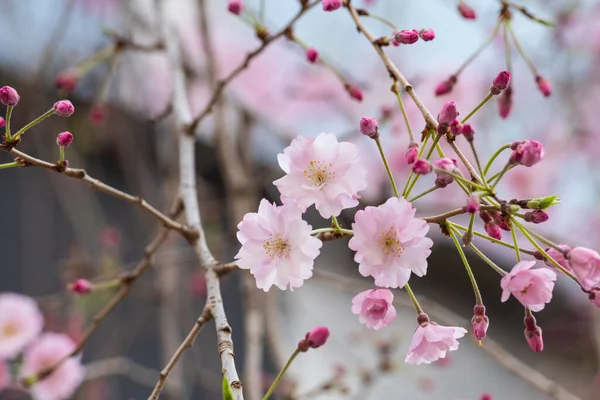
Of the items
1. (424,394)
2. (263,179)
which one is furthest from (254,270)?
(424,394)

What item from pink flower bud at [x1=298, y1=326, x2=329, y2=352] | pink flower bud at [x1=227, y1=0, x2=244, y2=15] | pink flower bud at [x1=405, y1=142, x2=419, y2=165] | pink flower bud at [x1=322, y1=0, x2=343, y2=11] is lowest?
pink flower bud at [x1=298, y1=326, x2=329, y2=352]

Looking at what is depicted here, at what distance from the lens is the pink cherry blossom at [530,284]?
18.1 inches

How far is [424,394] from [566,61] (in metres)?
1.34

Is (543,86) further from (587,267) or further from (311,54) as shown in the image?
(587,267)

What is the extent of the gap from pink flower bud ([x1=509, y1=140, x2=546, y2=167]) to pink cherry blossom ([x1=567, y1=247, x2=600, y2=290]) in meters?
0.07

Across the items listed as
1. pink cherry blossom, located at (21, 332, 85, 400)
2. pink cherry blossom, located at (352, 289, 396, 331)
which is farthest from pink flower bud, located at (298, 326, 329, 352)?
pink cherry blossom, located at (21, 332, 85, 400)

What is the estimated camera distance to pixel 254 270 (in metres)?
0.50

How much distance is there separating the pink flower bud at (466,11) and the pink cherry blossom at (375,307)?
46 centimetres

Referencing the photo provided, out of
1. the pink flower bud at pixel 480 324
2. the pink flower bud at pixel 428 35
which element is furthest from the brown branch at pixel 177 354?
the pink flower bud at pixel 428 35

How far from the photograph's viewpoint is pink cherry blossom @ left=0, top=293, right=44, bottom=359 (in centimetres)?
125

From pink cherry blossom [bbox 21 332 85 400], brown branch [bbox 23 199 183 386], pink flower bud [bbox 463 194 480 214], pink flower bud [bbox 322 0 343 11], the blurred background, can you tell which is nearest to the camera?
pink flower bud [bbox 463 194 480 214]

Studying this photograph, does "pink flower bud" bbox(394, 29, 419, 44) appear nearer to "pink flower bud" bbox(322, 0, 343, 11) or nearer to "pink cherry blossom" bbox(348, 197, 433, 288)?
"pink flower bud" bbox(322, 0, 343, 11)

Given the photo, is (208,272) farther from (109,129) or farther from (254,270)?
(109,129)

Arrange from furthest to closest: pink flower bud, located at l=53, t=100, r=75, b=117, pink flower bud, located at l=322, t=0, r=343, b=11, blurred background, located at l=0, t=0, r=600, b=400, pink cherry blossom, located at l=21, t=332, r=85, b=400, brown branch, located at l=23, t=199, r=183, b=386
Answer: blurred background, located at l=0, t=0, r=600, b=400
pink cherry blossom, located at l=21, t=332, r=85, b=400
brown branch, located at l=23, t=199, r=183, b=386
pink flower bud, located at l=322, t=0, r=343, b=11
pink flower bud, located at l=53, t=100, r=75, b=117
